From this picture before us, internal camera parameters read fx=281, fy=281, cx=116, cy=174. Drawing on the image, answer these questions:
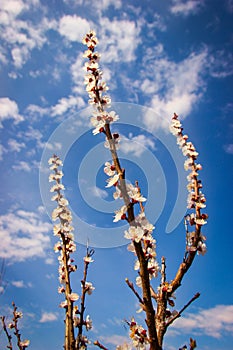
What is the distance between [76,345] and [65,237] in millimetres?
2151

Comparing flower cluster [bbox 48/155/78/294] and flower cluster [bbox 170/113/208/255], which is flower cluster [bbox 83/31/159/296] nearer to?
flower cluster [bbox 170/113/208/255]

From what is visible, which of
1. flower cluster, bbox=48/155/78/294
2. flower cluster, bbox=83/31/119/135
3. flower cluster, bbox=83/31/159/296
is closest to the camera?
flower cluster, bbox=83/31/159/296

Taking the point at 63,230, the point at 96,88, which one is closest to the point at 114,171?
the point at 96,88

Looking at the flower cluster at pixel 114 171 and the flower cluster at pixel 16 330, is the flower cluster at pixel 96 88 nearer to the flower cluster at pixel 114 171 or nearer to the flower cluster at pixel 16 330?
the flower cluster at pixel 114 171

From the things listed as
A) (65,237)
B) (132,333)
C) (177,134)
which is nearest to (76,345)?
(132,333)

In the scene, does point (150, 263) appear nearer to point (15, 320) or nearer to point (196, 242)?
point (196, 242)

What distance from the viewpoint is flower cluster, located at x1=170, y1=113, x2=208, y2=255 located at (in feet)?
13.6

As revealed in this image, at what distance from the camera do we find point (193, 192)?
4.96 meters

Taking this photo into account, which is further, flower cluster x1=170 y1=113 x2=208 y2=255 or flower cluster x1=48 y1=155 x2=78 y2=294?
flower cluster x1=48 y1=155 x2=78 y2=294

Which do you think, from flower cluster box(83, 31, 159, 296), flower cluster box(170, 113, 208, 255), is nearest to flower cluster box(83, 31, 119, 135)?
flower cluster box(83, 31, 159, 296)

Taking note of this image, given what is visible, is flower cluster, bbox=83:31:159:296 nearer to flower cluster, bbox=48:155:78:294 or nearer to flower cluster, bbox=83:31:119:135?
flower cluster, bbox=83:31:119:135

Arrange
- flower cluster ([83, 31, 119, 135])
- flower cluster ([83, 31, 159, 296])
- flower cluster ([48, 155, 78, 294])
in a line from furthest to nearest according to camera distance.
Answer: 1. flower cluster ([48, 155, 78, 294])
2. flower cluster ([83, 31, 119, 135])
3. flower cluster ([83, 31, 159, 296])

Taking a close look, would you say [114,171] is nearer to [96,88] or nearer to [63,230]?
[96,88]

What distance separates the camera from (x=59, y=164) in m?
6.55
